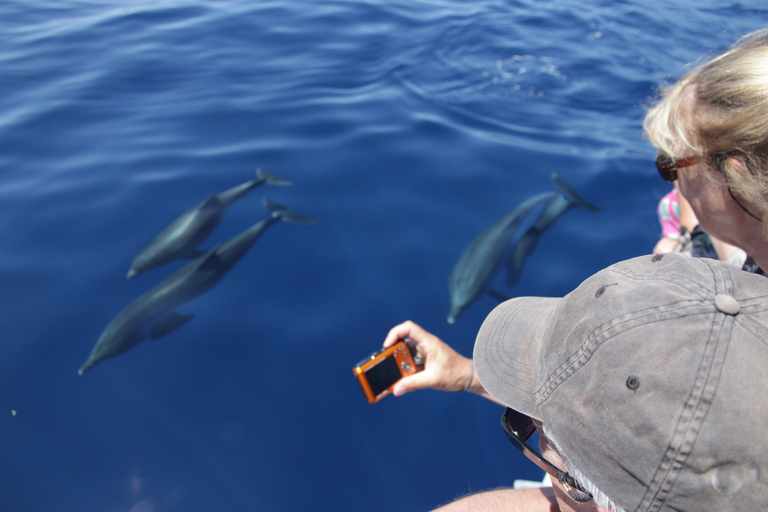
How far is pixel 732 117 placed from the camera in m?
2.09

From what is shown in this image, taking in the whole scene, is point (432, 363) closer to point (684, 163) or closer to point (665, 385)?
point (665, 385)

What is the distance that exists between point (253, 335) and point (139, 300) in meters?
1.09

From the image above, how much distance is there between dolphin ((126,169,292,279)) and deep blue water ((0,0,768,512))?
0.39 feet

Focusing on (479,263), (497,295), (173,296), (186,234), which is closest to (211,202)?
(186,234)

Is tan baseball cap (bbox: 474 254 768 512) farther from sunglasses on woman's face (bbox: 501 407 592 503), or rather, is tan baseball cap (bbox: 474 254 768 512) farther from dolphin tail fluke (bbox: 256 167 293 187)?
dolphin tail fluke (bbox: 256 167 293 187)


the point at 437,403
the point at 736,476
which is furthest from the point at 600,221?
the point at 736,476

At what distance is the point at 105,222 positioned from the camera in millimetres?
4742

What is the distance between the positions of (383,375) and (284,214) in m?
2.79

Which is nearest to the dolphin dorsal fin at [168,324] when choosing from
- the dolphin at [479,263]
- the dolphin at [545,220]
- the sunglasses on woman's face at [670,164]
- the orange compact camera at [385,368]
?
the orange compact camera at [385,368]

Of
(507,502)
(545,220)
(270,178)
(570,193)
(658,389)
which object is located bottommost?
(507,502)

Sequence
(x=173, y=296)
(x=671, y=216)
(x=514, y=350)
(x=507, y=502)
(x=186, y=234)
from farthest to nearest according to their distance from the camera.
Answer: (x=186, y=234), (x=671, y=216), (x=173, y=296), (x=507, y=502), (x=514, y=350)

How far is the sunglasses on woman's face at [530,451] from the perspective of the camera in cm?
164

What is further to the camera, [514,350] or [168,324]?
[168,324]

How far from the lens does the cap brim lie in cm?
182
